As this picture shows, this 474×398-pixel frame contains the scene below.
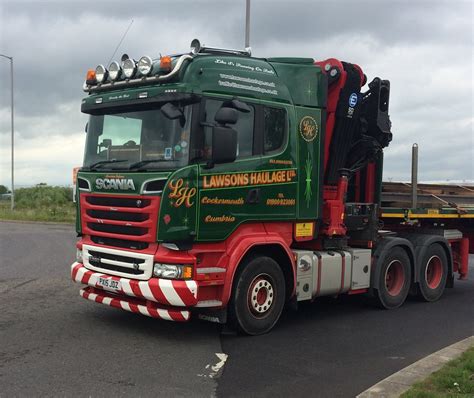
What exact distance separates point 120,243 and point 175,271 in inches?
36.2

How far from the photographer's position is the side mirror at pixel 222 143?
6219mm

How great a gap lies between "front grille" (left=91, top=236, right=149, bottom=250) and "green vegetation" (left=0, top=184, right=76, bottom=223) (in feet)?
77.4

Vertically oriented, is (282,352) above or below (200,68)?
below

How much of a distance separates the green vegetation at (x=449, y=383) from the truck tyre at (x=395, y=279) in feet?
11.5

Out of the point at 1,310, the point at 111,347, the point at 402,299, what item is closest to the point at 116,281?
the point at 111,347

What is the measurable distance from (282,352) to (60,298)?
4076 mm

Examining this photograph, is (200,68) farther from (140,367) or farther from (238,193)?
(140,367)

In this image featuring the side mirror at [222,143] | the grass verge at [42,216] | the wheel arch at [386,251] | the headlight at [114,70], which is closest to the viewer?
the side mirror at [222,143]

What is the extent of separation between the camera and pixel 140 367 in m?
5.50

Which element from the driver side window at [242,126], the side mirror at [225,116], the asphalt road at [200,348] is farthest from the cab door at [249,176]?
the asphalt road at [200,348]

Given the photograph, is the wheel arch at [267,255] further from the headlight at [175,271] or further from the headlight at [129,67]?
the headlight at [129,67]

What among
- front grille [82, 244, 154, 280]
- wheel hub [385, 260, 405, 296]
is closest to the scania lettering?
front grille [82, 244, 154, 280]

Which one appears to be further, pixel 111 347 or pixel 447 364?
pixel 111 347

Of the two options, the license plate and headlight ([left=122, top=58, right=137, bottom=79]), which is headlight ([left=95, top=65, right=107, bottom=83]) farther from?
the license plate
